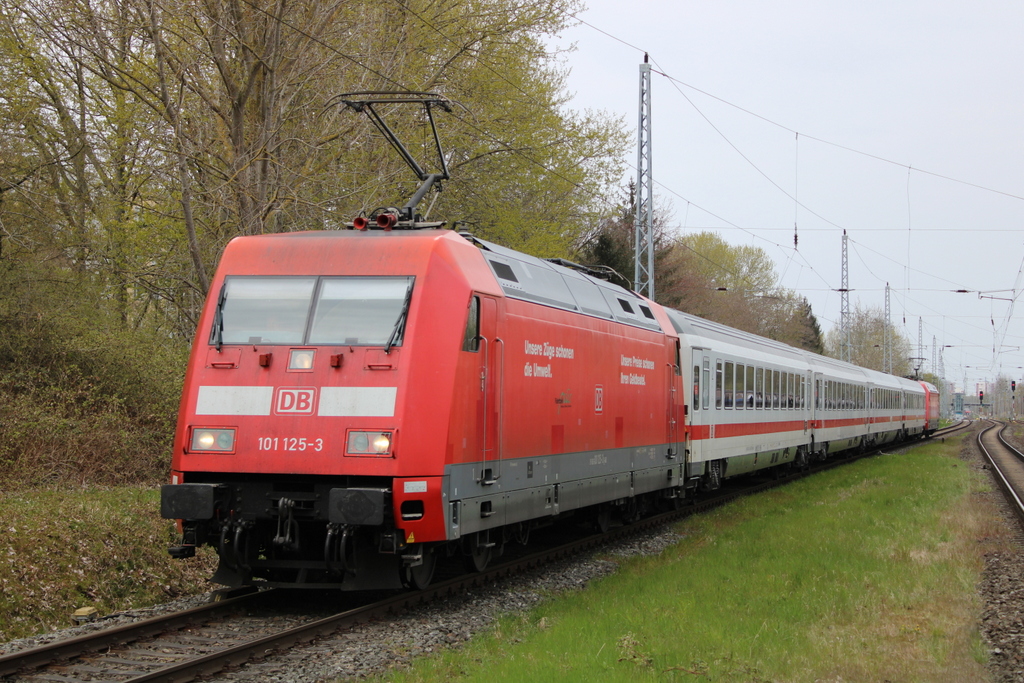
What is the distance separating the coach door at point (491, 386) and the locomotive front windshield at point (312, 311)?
988mm

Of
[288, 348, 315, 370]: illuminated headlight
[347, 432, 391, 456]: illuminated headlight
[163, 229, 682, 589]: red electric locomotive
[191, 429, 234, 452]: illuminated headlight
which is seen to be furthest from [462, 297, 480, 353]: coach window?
[191, 429, 234, 452]: illuminated headlight

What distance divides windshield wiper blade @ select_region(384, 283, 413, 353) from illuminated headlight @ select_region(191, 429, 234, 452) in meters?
1.59

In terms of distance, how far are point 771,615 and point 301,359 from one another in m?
4.81

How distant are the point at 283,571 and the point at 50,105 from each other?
44.1 ft

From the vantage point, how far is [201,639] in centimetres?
761

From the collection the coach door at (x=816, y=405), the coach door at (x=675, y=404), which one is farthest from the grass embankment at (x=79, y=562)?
the coach door at (x=816, y=405)

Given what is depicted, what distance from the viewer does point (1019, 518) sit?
667 inches

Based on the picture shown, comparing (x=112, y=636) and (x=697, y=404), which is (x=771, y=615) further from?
(x=697, y=404)

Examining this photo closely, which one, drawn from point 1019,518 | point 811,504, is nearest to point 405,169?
point 811,504

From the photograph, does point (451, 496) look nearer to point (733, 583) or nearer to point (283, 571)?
point (283, 571)

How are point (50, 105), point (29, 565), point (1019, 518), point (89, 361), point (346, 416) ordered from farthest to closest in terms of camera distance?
point (50, 105), point (1019, 518), point (89, 361), point (29, 565), point (346, 416)

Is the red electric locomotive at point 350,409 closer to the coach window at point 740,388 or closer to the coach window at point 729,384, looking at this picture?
the coach window at point 729,384

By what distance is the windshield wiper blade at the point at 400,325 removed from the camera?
8492mm

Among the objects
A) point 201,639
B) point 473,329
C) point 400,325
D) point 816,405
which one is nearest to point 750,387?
point 816,405
